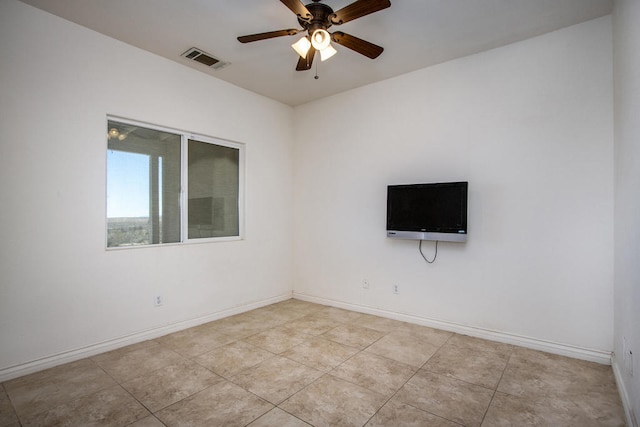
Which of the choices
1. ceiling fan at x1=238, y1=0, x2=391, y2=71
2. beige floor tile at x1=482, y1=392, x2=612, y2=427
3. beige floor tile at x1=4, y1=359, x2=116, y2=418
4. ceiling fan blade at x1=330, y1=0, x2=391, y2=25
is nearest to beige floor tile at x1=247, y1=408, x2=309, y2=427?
beige floor tile at x1=482, y1=392, x2=612, y2=427

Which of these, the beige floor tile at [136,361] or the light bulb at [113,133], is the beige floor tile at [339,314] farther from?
the light bulb at [113,133]

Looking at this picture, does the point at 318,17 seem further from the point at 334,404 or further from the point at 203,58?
the point at 334,404

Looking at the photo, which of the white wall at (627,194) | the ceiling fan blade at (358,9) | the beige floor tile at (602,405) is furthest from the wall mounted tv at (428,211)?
the ceiling fan blade at (358,9)

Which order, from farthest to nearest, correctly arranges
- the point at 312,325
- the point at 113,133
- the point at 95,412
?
the point at 312,325, the point at 113,133, the point at 95,412

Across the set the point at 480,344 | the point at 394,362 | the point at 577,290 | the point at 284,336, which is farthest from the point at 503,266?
the point at 284,336

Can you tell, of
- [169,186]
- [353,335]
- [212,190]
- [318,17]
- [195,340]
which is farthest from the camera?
[212,190]

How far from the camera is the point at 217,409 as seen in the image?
2041mm

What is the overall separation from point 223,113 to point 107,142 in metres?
1.36

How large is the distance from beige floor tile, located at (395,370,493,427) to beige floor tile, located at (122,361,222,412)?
4.64 ft

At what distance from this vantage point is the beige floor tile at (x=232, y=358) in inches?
102

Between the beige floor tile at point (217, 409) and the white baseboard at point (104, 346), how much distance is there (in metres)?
1.27

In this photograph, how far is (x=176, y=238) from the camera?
3.54m

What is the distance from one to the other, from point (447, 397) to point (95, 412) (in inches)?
89.1

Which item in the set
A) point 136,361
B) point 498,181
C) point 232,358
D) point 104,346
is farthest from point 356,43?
point 104,346
